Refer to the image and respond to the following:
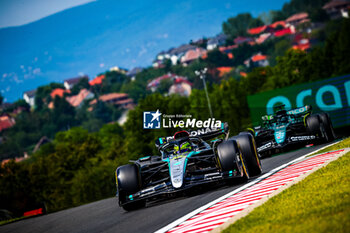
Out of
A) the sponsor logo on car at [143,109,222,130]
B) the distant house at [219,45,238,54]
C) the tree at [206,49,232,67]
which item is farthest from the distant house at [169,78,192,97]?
the sponsor logo on car at [143,109,222,130]

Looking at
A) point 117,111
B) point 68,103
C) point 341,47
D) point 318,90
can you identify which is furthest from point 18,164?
point 68,103

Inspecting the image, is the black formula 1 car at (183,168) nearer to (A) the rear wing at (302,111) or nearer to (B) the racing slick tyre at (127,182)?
(B) the racing slick tyre at (127,182)

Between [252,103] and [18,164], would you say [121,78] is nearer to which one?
[18,164]

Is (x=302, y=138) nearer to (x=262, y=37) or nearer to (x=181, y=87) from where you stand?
(x=181, y=87)

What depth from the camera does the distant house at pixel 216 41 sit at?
119512 mm

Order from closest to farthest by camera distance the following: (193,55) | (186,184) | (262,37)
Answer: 1. (186,184)
2. (193,55)
3. (262,37)

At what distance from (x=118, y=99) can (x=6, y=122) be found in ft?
132

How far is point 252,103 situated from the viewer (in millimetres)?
33250

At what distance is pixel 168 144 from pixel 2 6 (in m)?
175

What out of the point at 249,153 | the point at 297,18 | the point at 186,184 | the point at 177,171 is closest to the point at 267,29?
the point at 297,18

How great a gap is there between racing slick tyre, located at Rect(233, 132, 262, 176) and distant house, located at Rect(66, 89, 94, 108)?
16646 centimetres

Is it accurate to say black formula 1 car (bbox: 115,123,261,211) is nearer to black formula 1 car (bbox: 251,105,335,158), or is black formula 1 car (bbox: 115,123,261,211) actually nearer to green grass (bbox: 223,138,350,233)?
green grass (bbox: 223,138,350,233)

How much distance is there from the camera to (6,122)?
17400 cm

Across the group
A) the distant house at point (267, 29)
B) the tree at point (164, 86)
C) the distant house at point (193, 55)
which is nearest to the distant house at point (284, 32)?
the distant house at point (267, 29)
